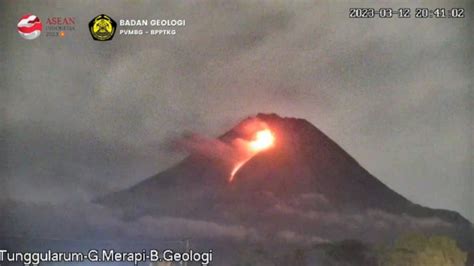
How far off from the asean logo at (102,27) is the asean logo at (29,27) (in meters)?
0.17

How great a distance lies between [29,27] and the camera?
2045 mm

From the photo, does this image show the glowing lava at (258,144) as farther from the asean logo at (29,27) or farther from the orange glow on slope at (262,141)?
the asean logo at (29,27)

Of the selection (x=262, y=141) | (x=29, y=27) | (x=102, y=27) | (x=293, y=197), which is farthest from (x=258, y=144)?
(x=29, y=27)

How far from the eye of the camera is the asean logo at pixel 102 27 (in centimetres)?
204

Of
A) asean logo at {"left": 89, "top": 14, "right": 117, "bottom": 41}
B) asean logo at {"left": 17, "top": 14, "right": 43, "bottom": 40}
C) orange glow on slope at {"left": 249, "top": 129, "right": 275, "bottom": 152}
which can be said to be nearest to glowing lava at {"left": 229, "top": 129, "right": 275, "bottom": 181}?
orange glow on slope at {"left": 249, "top": 129, "right": 275, "bottom": 152}

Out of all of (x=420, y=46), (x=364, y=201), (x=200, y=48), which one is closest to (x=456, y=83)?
(x=420, y=46)

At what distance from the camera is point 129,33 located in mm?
2041

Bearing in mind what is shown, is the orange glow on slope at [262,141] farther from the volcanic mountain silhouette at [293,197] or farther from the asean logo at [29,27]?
the asean logo at [29,27]

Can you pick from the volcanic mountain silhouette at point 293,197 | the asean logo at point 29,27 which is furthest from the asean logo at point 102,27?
the volcanic mountain silhouette at point 293,197

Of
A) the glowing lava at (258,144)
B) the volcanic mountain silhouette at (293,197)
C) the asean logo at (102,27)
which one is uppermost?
the asean logo at (102,27)

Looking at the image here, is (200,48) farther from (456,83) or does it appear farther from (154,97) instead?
(456,83)

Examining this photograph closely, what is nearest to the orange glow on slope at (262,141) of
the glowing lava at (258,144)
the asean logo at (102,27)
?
the glowing lava at (258,144)

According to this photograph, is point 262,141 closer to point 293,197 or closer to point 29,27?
point 293,197

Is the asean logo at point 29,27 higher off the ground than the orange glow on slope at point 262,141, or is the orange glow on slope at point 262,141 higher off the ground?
the asean logo at point 29,27
